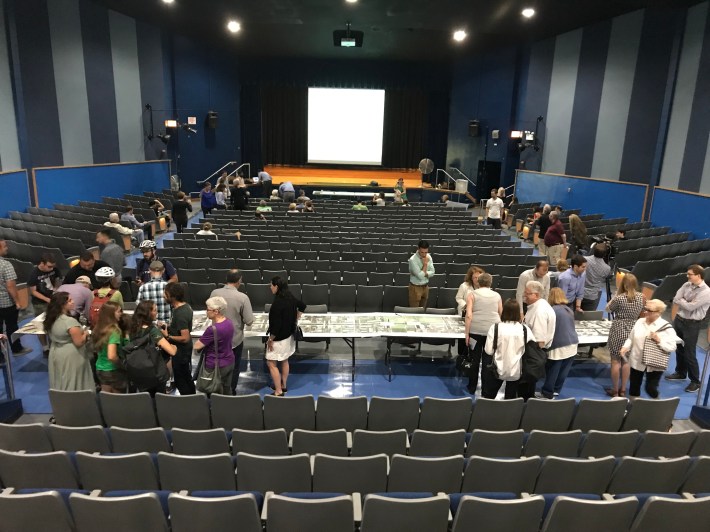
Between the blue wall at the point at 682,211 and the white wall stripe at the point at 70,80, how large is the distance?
→ 60.9 feet

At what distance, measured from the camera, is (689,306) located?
5938 mm

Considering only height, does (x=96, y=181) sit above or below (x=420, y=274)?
above

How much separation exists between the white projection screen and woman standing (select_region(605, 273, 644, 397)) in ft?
69.7

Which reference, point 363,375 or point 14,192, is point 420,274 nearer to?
point 363,375

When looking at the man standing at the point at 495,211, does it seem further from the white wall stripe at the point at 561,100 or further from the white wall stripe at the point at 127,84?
the white wall stripe at the point at 127,84

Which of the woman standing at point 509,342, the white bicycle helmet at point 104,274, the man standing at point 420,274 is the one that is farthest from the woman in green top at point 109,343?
the man standing at point 420,274

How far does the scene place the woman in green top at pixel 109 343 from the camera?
4.58 m

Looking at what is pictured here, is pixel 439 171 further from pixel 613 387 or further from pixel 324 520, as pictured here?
pixel 324 520

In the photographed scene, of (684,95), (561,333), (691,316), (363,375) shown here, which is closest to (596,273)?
(691,316)

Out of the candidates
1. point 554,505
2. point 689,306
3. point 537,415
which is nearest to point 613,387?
point 689,306

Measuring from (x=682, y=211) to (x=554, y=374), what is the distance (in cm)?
1085

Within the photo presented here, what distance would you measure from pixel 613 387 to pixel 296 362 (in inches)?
161

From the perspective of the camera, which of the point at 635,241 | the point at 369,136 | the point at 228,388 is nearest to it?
the point at 228,388

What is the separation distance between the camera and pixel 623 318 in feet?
18.4
